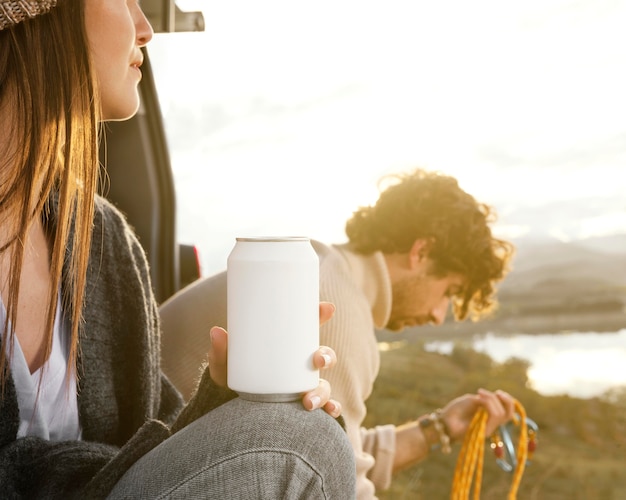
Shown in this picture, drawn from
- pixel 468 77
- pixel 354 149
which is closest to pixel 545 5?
pixel 468 77

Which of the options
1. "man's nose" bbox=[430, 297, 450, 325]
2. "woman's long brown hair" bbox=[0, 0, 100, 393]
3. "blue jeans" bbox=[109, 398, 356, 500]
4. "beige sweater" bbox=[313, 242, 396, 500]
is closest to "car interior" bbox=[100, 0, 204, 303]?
"beige sweater" bbox=[313, 242, 396, 500]

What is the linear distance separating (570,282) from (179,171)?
1375 mm

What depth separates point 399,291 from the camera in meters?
1.76

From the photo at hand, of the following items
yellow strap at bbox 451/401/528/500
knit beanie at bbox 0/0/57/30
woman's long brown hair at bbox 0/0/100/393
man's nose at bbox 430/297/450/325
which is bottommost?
yellow strap at bbox 451/401/528/500

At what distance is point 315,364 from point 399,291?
1.02 meters

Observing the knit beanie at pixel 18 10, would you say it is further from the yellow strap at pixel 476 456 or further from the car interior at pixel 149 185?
the yellow strap at pixel 476 456

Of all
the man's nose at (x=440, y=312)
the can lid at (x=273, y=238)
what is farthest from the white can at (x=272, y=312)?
the man's nose at (x=440, y=312)

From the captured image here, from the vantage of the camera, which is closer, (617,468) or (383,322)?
(383,322)

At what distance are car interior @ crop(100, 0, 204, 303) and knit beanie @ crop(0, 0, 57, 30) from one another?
925 mm

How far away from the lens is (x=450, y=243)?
1.81 meters

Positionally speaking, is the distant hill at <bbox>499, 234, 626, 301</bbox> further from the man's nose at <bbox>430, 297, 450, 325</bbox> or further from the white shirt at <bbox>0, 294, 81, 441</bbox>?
the white shirt at <bbox>0, 294, 81, 441</bbox>

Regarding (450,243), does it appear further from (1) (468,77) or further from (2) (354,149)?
(1) (468,77)

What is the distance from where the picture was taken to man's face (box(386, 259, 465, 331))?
177cm

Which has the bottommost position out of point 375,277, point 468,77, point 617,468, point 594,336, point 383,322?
point 617,468
